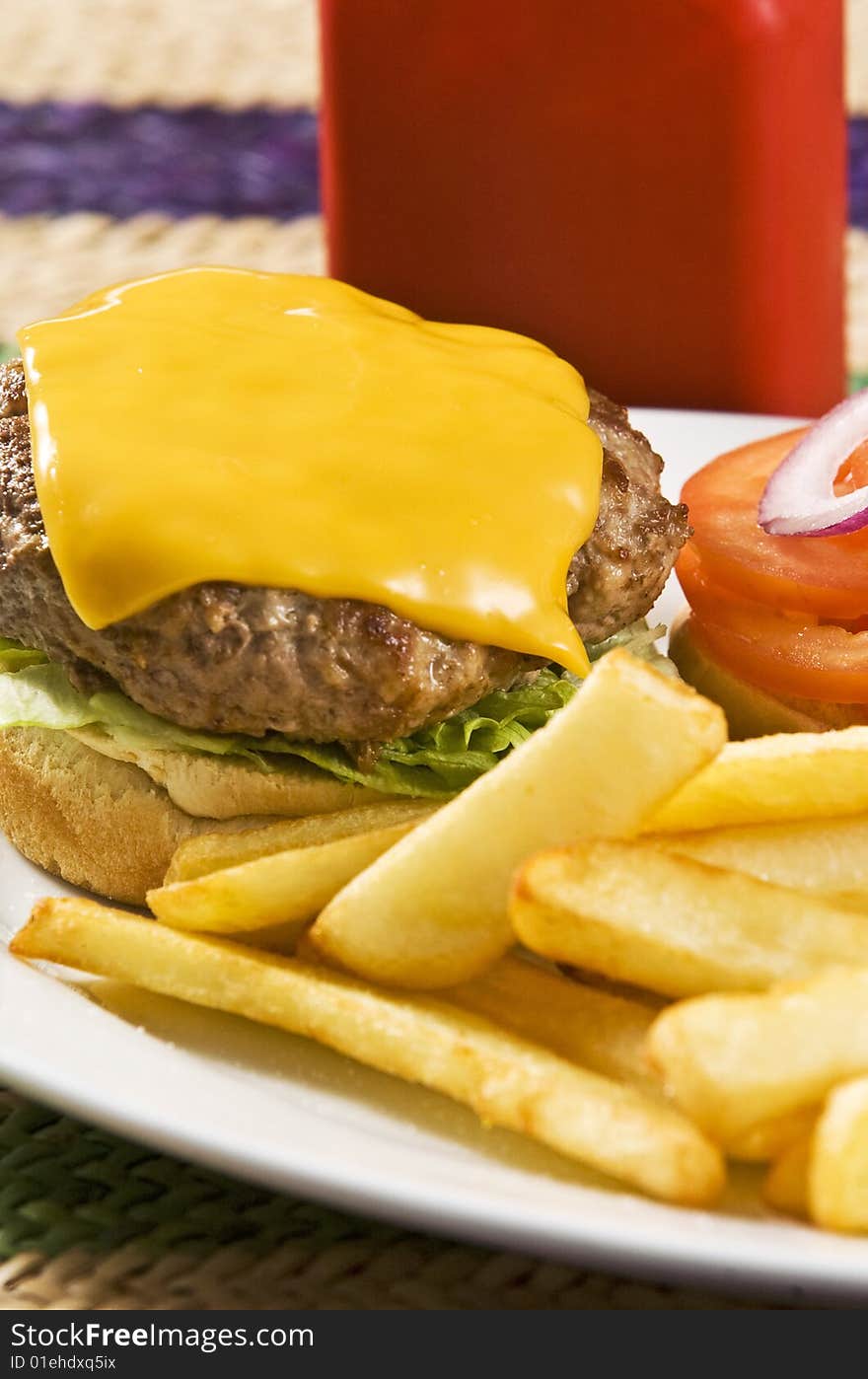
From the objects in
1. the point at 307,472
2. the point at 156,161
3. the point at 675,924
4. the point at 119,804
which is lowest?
the point at 119,804

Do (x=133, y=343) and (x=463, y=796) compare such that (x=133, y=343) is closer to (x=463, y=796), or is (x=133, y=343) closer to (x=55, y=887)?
(x=55, y=887)

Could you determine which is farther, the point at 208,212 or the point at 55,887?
the point at 208,212

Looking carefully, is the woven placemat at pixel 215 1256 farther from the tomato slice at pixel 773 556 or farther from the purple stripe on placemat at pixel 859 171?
the purple stripe on placemat at pixel 859 171

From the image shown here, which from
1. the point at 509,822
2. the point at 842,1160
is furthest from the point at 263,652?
the point at 842,1160

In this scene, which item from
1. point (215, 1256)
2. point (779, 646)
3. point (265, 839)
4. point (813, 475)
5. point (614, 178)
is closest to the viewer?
point (215, 1256)

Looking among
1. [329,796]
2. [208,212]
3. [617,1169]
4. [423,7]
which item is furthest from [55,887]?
[208,212]

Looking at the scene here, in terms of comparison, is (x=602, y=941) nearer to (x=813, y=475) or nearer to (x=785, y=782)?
(x=785, y=782)
